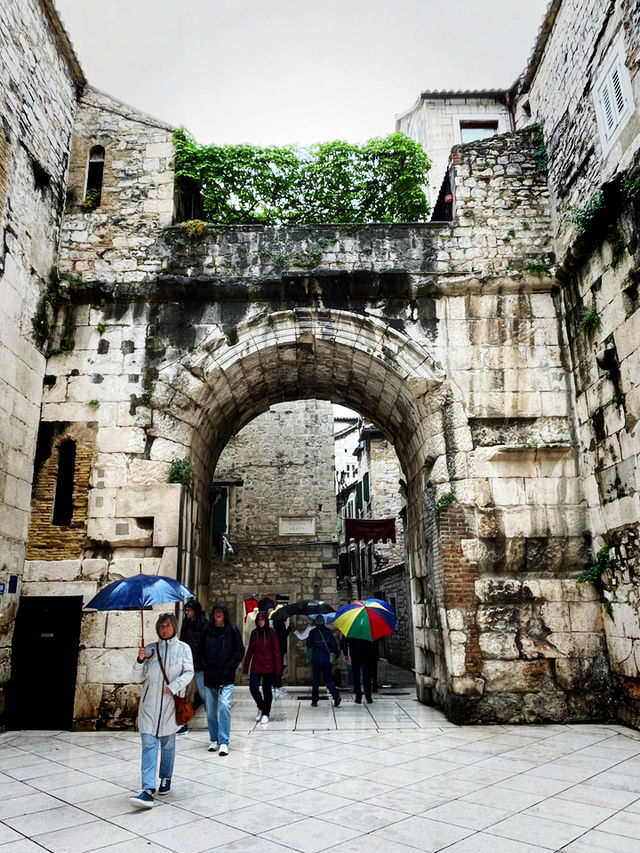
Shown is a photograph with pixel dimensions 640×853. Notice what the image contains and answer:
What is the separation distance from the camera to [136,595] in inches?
200

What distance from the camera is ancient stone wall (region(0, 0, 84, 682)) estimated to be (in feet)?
24.3

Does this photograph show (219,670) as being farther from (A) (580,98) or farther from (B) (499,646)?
(A) (580,98)

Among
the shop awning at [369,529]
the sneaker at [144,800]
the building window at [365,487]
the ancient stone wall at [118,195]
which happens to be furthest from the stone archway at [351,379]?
the building window at [365,487]

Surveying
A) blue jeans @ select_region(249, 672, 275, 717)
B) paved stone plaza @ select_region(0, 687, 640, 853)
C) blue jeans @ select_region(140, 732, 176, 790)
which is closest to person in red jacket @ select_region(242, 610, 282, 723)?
blue jeans @ select_region(249, 672, 275, 717)

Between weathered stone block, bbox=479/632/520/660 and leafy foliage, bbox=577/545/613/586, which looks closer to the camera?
leafy foliage, bbox=577/545/613/586

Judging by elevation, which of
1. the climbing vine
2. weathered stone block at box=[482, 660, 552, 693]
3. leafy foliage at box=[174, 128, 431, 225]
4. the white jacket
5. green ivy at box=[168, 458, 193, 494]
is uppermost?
leafy foliage at box=[174, 128, 431, 225]

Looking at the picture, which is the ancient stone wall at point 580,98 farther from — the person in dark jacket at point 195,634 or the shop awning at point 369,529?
the shop awning at point 369,529

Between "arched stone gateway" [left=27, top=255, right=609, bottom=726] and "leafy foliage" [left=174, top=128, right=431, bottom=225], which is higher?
"leafy foliage" [left=174, top=128, right=431, bottom=225]

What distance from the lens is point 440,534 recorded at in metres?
7.90

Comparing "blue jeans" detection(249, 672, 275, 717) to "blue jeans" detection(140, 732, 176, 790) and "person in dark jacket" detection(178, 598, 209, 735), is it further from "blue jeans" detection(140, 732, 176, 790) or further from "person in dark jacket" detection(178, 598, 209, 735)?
"blue jeans" detection(140, 732, 176, 790)

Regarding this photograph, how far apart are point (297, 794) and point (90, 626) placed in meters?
3.93

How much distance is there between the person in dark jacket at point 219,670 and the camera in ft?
20.0

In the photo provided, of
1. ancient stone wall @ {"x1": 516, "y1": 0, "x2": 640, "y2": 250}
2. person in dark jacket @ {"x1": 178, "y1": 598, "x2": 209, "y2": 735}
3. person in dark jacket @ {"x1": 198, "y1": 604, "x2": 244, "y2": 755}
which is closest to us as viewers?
person in dark jacket @ {"x1": 198, "y1": 604, "x2": 244, "y2": 755}

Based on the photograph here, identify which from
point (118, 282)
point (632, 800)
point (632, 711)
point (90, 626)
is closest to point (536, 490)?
point (632, 711)
